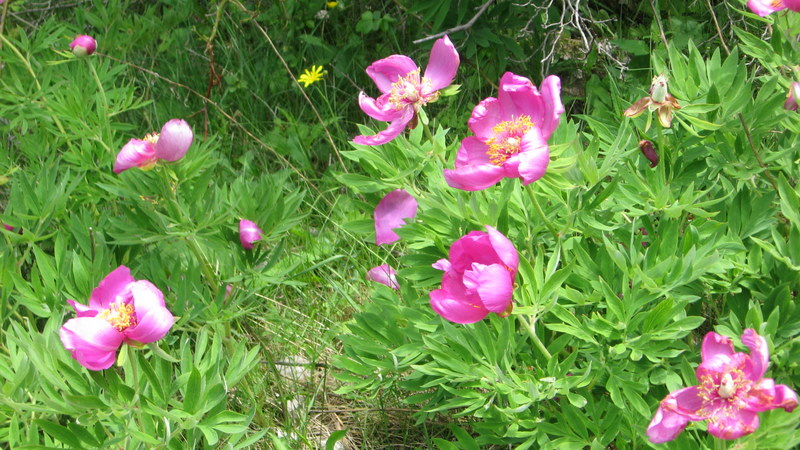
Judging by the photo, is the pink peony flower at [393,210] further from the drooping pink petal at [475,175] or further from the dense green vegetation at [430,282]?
the drooping pink petal at [475,175]

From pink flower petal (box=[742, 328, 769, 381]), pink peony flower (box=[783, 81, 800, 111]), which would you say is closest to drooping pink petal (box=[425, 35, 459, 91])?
pink peony flower (box=[783, 81, 800, 111])

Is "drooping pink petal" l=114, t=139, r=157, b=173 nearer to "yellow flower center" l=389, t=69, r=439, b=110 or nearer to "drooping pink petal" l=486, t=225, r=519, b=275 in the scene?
"yellow flower center" l=389, t=69, r=439, b=110

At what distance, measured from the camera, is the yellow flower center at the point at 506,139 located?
1.42 meters

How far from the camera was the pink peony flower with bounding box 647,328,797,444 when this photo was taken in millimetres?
1121

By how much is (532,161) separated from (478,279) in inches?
8.1

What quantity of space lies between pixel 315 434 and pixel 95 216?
877mm

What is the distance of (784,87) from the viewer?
1802 mm

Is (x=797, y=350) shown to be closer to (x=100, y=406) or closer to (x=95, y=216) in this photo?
(x=100, y=406)

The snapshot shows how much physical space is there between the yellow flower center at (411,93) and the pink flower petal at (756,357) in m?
0.73

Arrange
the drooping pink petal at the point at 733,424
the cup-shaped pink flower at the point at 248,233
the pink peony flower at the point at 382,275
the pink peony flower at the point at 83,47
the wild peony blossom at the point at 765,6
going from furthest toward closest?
the pink peony flower at the point at 83,47
the pink peony flower at the point at 382,275
the cup-shaped pink flower at the point at 248,233
the wild peony blossom at the point at 765,6
the drooping pink petal at the point at 733,424

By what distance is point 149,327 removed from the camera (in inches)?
54.3

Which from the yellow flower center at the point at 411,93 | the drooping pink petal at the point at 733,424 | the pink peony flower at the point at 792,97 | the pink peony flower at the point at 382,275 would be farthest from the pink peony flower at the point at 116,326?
the pink peony flower at the point at 792,97

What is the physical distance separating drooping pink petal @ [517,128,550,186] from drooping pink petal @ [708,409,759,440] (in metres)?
0.44

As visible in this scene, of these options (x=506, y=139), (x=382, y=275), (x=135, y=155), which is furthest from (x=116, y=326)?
(x=382, y=275)
